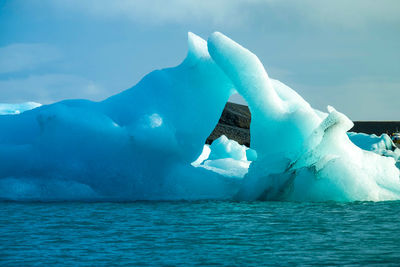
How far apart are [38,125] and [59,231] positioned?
14.7 ft

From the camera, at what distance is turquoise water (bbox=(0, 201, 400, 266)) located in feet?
17.6

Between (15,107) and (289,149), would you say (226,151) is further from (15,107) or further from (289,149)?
(289,149)

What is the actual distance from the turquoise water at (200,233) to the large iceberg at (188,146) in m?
0.60

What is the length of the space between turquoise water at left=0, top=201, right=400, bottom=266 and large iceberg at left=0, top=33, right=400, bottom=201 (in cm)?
60

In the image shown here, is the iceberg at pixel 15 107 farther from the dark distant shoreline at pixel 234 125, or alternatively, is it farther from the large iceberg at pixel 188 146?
the dark distant shoreline at pixel 234 125

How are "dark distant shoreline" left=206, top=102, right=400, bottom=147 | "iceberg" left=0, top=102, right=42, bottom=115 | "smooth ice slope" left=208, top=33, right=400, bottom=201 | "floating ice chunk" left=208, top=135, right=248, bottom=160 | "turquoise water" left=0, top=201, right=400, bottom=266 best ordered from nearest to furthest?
"turquoise water" left=0, top=201, right=400, bottom=266
"smooth ice slope" left=208, top=33, right=400, bottom=201
"iceberg" left=0, top=102, right=42, bottom=115
"floating ice chunk" left=208, top=135, right=248, bottom=160
"dark distant shoreline" left=206, top=102, right=400, bottom=147

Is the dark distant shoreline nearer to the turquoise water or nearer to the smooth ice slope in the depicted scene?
the smooth ice slope

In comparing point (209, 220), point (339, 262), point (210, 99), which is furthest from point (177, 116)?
point (339, 262)

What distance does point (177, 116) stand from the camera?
10.5 m

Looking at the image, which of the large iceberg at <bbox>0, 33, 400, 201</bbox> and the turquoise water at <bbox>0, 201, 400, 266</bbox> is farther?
the large iceberg at <bbox>0, 33, 400, 201</bbox>

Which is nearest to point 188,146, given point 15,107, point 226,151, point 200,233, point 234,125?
point 200,233

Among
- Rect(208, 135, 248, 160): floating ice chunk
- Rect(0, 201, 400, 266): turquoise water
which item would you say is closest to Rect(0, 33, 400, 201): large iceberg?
Rect(0, 201, 400, 266): turquoise water

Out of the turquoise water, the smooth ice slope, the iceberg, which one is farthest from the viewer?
the iceberg

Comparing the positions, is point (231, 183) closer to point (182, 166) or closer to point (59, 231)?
point (182, 166)
